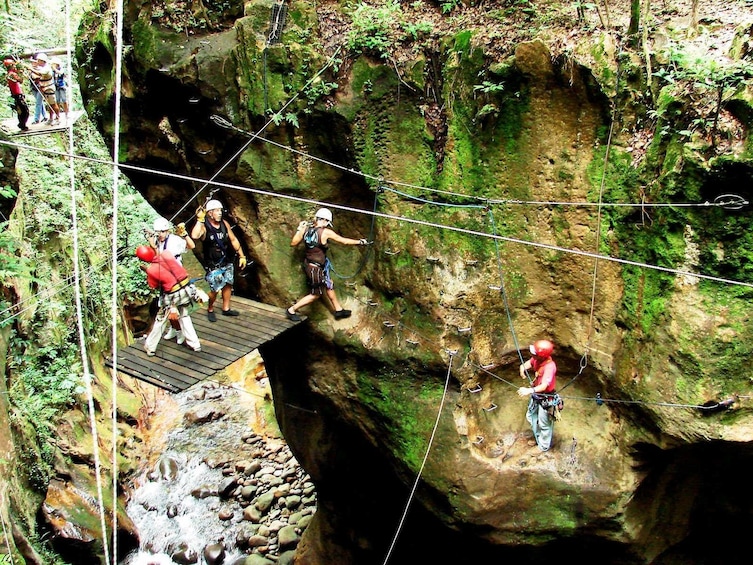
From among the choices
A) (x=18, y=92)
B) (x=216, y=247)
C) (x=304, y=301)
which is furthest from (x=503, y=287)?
(x=18, y=92)

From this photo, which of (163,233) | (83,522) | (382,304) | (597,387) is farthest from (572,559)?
(83,522)

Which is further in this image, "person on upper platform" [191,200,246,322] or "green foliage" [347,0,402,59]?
"green foliage" [347,0,402,59]

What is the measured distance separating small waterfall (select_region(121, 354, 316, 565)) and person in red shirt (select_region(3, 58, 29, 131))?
7119mm

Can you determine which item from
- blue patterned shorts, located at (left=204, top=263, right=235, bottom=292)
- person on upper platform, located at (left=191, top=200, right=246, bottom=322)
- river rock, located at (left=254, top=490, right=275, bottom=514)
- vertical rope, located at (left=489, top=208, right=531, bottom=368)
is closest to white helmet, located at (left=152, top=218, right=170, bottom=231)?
person on upper platform, located at (left=191, top=200, right=246, bottom=322)

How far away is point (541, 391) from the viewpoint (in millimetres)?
6062

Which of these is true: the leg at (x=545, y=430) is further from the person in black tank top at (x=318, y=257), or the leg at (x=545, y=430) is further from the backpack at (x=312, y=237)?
the backpack at (x=312, y=237)

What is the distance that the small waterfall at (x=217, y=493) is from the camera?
10.6 metres

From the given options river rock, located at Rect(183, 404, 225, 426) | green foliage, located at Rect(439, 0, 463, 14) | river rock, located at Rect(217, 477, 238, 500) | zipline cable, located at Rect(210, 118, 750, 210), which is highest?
green foliage, located at Rect(439, 0, 463, 14)

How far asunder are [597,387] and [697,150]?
2.80 meters

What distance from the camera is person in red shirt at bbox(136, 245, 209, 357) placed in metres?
6.11

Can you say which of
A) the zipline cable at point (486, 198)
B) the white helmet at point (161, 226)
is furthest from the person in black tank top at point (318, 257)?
the white helmet at point (161, 226)

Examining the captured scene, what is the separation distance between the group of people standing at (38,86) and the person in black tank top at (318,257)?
486 centimetres

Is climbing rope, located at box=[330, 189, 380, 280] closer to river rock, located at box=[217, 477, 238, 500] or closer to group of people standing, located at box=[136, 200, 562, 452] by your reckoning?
group of people standing, located at box=[136, 200, 562, 452]

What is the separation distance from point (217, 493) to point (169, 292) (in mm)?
6900
